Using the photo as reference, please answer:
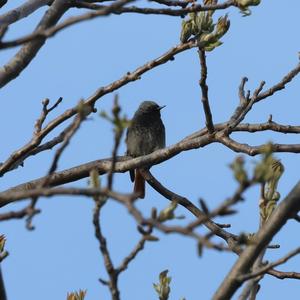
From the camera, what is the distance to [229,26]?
358 cm

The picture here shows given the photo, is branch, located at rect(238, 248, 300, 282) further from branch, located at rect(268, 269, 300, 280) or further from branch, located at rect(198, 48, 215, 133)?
branch, located at rect(198, 48, 215, 133)

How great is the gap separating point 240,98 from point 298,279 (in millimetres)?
1079

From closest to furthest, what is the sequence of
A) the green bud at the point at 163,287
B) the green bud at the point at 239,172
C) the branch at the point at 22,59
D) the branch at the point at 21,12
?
1. the green bud at the point at 239,172
2. the green bud at the point at 163,287
3. the branch at the point at 22,59
4. the branch at the point at 21,12

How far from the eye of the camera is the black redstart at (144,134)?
27.4 feet

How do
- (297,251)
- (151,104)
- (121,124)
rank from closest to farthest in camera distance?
(121,124) → (297,251) → (151,104)

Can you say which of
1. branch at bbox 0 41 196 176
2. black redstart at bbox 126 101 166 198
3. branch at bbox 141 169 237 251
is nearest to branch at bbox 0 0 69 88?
branch at bbox 0 41 196 176

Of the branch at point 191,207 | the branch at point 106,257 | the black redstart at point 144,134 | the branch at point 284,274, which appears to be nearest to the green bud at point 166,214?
the branch at point 106,257

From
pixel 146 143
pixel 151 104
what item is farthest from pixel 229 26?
pixel 151 104

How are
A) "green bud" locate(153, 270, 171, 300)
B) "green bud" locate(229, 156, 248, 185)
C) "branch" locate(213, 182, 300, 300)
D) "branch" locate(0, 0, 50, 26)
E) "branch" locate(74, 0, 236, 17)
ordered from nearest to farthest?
"green bud" locate(229, 156, 248, 185), "branch" locate(213, 182, 300, 300), "green bud" locate(153, 270, 171, 300), "branch" locate(74, 0, 236, 17), "branch" locate(0, 0, 50, 26)

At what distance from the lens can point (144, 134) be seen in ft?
28.0

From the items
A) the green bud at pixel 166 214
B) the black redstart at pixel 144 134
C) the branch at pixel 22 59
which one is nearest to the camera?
the green bud at pixel 166 214

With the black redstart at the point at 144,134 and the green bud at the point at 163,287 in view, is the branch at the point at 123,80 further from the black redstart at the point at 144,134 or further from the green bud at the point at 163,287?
the black redstart at the point at 144,134

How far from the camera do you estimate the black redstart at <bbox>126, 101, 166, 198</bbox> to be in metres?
8.34

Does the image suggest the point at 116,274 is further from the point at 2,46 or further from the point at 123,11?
the point at 123,11
